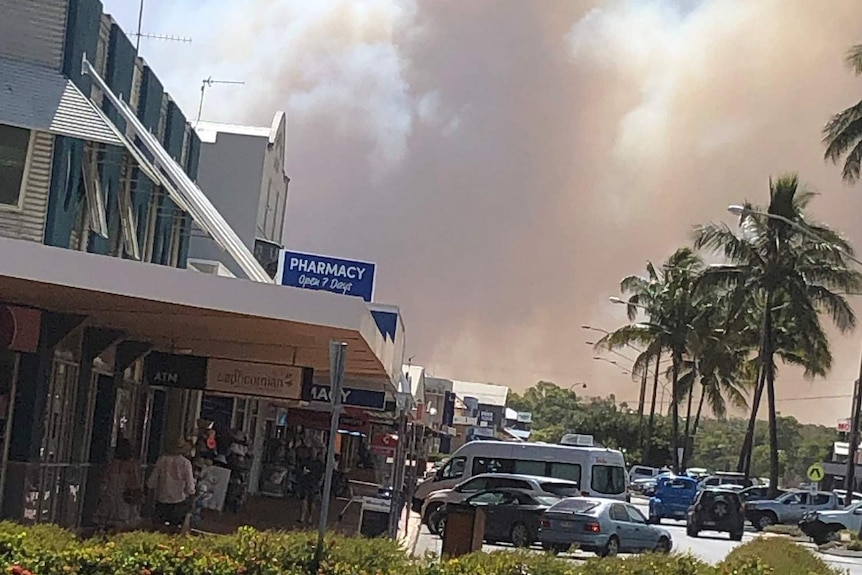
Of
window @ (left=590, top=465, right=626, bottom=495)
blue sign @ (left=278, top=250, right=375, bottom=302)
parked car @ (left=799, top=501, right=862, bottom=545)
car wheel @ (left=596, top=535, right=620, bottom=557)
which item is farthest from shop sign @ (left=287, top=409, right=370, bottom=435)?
parked car @ (left=799, top=501, right=862, bottom=545)

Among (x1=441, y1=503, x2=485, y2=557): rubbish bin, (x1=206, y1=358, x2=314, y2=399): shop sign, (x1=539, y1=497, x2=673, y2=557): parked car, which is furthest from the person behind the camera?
(x1=539, y1=497, x2=673, y2=557): parked car

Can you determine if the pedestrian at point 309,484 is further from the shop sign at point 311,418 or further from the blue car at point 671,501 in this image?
the blue car at point 671,501

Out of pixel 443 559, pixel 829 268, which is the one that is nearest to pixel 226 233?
pixel 443 559

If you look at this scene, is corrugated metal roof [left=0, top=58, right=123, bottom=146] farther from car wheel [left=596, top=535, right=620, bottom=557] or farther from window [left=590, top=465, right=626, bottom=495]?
window [left=590, top=465, right=626, bottom=495]

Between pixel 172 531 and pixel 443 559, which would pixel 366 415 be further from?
pixel 443 559

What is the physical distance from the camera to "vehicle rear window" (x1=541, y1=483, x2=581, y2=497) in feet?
106

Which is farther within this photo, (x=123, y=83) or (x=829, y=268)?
(x=829, y=268)

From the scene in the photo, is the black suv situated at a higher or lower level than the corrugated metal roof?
lower

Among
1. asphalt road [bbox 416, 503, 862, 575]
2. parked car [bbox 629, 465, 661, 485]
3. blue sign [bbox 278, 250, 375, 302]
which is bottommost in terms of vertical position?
asphalt road [bbox 416, 503, 862, 575]

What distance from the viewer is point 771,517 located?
50.1 m

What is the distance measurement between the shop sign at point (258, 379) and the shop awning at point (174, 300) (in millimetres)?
822

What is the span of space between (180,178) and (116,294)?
13.1 metres

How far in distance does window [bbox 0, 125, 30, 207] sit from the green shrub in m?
12.5

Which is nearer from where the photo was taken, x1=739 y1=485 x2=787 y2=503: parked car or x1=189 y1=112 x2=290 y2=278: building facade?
x1=189 y1=112 x2=290 y2=278: building facade
